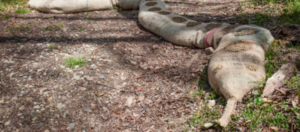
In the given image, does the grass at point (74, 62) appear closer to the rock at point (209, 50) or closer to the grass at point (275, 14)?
the rock at point (209, 50)

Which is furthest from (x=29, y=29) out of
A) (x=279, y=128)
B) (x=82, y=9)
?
(x=279, y=128)

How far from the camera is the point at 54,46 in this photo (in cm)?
371

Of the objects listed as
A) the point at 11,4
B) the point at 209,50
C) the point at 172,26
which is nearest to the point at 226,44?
the point at 209,50

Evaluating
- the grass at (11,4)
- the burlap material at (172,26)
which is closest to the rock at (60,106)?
the burlap material at (172,26)

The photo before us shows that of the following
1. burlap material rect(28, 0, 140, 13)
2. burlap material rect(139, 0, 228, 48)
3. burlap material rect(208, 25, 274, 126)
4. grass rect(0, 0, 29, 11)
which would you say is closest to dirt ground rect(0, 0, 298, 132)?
burlap material rect(139, 0, 228, 48)

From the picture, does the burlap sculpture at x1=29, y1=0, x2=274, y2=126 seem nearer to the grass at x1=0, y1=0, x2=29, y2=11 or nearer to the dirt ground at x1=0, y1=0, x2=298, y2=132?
the dirt ground at x1=0, y1=0, x2=298, y2=132

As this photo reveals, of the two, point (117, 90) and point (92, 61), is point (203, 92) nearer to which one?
point (117, 90)

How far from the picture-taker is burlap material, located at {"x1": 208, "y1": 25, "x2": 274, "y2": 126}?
6.85 feet

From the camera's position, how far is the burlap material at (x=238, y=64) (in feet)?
6.85

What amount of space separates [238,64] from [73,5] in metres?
4.70

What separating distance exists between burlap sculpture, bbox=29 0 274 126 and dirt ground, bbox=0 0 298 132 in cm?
24

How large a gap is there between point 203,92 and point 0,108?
2504 millimetres

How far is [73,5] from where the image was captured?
5.37 m

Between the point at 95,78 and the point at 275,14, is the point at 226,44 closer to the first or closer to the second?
the point at 95,78
